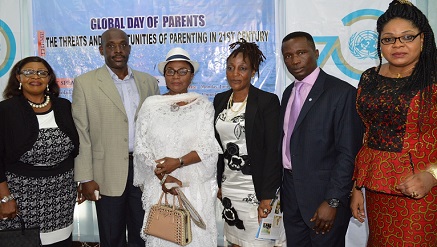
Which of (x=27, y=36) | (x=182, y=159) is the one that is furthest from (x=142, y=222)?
(x=27, y=36)

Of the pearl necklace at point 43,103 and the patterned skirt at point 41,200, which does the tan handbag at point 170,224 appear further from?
the pearl necklace at point 43,103

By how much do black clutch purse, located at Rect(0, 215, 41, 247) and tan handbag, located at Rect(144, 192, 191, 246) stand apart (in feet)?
2.44

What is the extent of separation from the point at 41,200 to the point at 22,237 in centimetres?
29

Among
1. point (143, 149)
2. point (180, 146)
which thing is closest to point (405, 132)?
point (180, 146)

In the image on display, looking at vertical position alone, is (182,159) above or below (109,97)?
below

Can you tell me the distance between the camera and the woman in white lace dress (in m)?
3.03

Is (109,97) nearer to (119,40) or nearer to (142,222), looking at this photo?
(119,40)

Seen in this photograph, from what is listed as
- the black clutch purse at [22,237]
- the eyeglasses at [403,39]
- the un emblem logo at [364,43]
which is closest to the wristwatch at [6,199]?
the black clutch purse at [22,237]

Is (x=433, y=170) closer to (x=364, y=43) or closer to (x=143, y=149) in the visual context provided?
(x=143, y=149)

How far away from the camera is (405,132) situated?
88.4 inches

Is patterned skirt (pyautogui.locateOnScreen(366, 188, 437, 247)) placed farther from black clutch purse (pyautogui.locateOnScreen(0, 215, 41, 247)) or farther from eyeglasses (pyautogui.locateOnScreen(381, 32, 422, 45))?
black clutch purse (pyautogui.locateOnScreen(0, 215, 41, 247))

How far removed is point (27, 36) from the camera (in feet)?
15.1

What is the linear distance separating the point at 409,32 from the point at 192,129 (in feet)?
5.11

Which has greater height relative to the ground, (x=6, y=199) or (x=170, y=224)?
(x=6, y=199)
